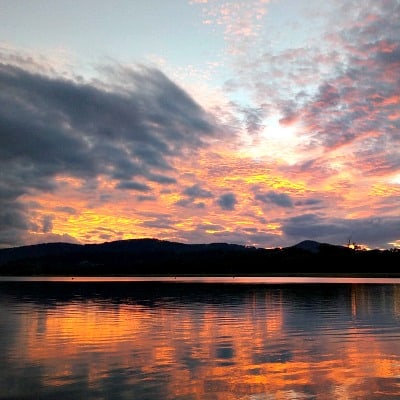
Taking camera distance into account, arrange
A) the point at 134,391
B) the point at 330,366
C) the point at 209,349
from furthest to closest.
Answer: the point at 209,349 → the point at 330,366 → the point at 134,391

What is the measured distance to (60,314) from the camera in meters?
46.3

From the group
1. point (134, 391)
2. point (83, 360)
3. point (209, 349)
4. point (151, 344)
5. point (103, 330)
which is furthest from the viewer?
point (103, 330)

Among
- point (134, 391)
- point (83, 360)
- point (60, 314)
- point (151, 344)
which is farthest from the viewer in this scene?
point (60, 314)

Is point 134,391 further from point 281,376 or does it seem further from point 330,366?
point 330,366

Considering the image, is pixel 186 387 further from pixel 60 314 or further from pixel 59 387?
pixel 60 314

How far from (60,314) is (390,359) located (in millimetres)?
31182

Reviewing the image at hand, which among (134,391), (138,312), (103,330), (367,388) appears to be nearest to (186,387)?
(134,391)

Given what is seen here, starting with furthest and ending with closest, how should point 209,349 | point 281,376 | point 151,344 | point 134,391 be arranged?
point 151,344 < point 209,349 < point 281,376 < point 134,391

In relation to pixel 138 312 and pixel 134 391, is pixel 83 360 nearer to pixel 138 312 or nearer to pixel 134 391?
pixel 134 391

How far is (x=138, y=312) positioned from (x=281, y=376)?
2994 centimetres

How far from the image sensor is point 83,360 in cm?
2366

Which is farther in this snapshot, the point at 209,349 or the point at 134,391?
the point at 209,349

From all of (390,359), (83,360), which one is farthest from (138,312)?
(390,359)

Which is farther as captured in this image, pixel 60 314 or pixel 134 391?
pixel 60 314
